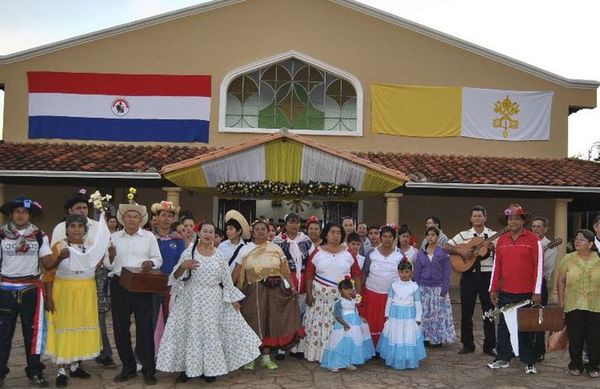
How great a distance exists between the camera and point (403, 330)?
22.6 ft

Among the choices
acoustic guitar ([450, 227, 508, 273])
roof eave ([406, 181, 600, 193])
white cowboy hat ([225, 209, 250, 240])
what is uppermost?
roof eave ([406, 181, 600, 193])

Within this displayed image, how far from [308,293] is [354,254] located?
2.70 feet

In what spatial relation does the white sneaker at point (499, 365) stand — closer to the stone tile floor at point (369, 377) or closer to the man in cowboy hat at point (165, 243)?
the stone tile floor at point (369, 377)

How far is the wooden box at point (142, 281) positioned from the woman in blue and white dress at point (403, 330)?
2.59 meters

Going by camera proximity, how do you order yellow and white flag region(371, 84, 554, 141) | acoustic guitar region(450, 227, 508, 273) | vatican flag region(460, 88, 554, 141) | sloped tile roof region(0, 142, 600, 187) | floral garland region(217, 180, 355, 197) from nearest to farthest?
1. acoustic guitar region(450, 227, 508, 273)
2. floral garland region(217, 180, 355, 197)
3. sloped tile roof region(0, 142, 600, 187)
4. yellow and white flag region(371, 84, 554, 141)
5. vatican flag region(460, 88, 554, 141)

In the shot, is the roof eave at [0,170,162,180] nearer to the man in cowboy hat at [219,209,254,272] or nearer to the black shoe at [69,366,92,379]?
the man in cowboy hat at [219,209,254,272]

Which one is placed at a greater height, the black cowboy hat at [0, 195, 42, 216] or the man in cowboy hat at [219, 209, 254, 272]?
the black cowboy hat at [0, 195, 42, 216]

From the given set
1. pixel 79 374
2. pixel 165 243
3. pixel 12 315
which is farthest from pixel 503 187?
pixel 12 315

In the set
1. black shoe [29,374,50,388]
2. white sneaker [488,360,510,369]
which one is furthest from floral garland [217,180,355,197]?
black shoe [29,374,50,388]

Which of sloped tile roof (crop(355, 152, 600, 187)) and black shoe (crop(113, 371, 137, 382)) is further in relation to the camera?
sloped tile roof (crop(355, 152, 600, 187))

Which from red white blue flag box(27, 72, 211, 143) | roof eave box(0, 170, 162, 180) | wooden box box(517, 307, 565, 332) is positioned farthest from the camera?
red white blue flag box(27, 72, 211, 143)

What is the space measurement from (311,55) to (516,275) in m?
9.22

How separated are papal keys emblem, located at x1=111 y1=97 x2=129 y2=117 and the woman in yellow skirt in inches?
344

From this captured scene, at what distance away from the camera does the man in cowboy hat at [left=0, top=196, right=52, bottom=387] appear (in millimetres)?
5891
